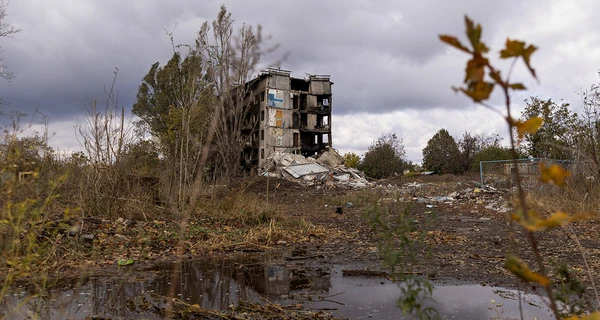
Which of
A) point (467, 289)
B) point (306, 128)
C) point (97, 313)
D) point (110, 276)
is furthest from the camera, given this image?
point (306, 128)

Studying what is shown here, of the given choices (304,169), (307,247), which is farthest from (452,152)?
(307,247)

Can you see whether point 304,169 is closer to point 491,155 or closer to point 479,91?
point 491,155

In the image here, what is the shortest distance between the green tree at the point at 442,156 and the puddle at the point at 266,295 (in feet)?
130

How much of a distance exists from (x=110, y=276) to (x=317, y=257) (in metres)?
2.63

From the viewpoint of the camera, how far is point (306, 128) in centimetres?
4034

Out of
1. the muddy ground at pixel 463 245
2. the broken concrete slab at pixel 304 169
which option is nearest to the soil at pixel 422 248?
the muddy ground at pixel 463 245

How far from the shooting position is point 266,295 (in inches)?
159

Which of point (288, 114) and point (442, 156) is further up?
point (288, 114)

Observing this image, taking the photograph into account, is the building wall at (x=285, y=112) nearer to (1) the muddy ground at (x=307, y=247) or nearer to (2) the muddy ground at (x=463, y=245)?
(2) the muddy ground at (x=463, y=245)

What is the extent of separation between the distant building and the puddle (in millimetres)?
32112

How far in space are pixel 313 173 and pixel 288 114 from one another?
13890mm

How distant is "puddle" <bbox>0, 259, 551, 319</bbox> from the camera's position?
11.2 ft

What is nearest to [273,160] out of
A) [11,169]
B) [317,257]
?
[317,257]

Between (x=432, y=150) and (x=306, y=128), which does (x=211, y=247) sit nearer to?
(x=306, y=128)
